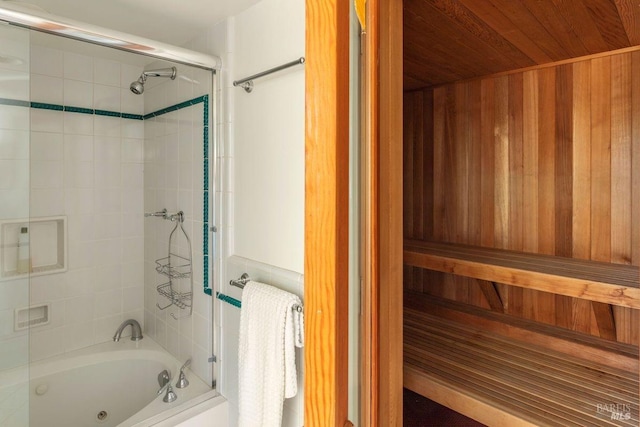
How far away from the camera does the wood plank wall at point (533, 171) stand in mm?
904

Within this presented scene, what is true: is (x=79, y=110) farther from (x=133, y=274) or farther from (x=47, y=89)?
(x=133, y=274)

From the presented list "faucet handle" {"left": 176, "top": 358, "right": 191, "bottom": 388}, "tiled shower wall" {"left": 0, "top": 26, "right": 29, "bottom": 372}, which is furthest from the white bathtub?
"tiled shower wall" {"left": 0, "top": 26, "right": 29, "bottom": 372}

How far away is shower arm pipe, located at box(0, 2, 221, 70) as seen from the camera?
115cm

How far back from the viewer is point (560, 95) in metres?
0.99

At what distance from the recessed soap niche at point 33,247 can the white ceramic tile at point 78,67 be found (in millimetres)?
878

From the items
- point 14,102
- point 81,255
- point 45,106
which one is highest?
point 45,106

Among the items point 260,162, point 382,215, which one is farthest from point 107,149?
point 382,215

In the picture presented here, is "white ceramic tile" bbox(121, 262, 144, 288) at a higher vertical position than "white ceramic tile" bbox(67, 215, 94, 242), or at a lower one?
lower

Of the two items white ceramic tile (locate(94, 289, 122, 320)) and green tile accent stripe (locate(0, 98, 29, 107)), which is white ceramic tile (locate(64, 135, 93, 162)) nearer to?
green tile accent stripe (locate(0, 98, 29, 107))

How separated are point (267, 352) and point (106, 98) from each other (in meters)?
1.97

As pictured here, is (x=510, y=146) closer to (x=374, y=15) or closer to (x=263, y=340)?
(x=374, y=15)

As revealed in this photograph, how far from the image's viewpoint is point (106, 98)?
215 cm

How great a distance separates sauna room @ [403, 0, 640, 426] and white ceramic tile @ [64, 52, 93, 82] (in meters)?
2.03

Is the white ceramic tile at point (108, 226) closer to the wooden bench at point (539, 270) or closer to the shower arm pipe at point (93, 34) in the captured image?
the shower arm pipe at point (93, 34)
